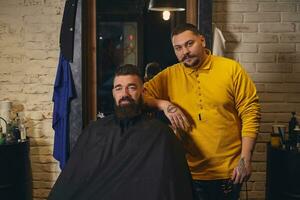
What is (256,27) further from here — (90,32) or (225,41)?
(90,32)

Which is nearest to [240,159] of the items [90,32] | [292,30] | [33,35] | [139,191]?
[139,191]

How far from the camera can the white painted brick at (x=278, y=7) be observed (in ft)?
8.79

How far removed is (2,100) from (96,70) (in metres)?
0.76

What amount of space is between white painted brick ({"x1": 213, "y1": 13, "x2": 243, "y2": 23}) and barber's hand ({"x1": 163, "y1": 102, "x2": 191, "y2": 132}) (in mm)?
1112

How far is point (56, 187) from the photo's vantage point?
5.78 feet

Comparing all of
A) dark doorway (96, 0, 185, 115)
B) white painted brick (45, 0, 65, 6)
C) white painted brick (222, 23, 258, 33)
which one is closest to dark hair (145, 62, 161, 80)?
dark doorway (96, 0, 185, 115)

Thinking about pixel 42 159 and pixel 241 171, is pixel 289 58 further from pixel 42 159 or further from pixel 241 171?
pixel 42 159

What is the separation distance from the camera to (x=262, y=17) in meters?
2.68

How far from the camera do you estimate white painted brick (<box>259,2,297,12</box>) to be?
→ 8.79ft

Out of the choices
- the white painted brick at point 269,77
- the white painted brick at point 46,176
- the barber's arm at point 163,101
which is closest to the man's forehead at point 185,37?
the barber's arm at point 163,101

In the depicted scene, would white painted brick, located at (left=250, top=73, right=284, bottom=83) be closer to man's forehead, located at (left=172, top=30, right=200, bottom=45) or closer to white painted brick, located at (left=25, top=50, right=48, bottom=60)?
man's forehead, located at (left=172, top=30, right=200, bottom=45)

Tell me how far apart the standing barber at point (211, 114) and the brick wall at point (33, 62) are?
127 centimetres

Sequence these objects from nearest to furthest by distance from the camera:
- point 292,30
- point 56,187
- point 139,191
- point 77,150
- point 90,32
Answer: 1. point 139,191
2. point 56,187
3. point 77,150
4. point 292,30
5. point 90,32

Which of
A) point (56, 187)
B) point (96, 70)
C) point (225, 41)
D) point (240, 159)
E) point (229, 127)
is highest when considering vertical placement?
point (225, 41)
